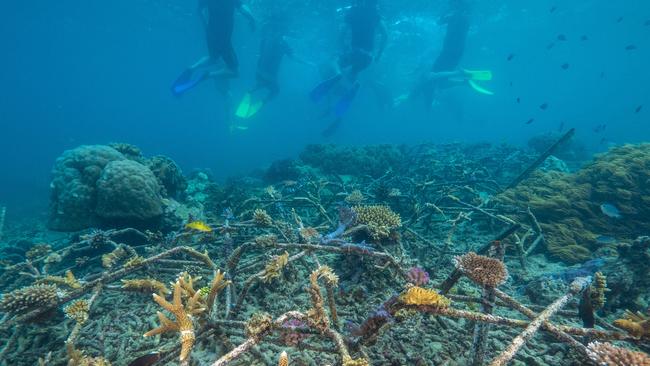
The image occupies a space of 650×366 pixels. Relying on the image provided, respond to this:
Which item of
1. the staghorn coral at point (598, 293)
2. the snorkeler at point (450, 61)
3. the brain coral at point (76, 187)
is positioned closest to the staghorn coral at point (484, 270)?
the staghorn coral at point (598, 293)

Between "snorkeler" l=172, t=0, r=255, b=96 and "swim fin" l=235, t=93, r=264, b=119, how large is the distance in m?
2.70

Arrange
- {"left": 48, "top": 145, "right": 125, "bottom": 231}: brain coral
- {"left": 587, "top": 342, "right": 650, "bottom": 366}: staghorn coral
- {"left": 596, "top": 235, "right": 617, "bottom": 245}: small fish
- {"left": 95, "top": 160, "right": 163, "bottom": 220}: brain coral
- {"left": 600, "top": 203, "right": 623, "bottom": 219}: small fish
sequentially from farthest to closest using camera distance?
{"left": 48, "top": 145, "right": 125, "bottom": 231}: brain coral < {"left": 95, "top": 160, "right": 163, "bottom": 220}: brain coral < {"left": 600, "top": 203, "right": 623, "bottom": 219}: small fish < {"left": 596, "top": 235, "right": 617, "bottom": 245}: small fish < {"left": 587, "top": 342, "right": 650, "bottom": 366}: staghorn coral

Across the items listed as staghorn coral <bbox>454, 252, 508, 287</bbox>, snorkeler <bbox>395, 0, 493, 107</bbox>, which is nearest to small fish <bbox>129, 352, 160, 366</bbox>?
staghorn coral <bbox>454, 252, 508, 287</bbox>

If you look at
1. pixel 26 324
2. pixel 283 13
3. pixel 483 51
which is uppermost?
pixel 283 13

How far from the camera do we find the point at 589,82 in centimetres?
10344

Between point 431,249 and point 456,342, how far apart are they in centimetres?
260

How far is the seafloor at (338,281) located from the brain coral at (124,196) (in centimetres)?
3

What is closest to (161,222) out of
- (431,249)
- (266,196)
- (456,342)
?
(266,196)

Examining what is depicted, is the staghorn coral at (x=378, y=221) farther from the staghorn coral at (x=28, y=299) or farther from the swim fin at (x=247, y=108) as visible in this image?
the swim fin at (x=247, y=108)

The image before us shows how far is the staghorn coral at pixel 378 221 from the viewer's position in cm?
418

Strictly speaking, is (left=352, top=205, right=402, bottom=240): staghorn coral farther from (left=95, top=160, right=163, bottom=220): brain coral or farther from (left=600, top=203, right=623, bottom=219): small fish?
(left=600, top=203, right=623, bottom=219): small fish

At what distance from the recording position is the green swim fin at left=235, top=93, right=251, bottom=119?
75.6ft

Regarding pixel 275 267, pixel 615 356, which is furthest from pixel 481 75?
pixel 615 356

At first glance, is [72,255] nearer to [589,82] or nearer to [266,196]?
[266,196]
